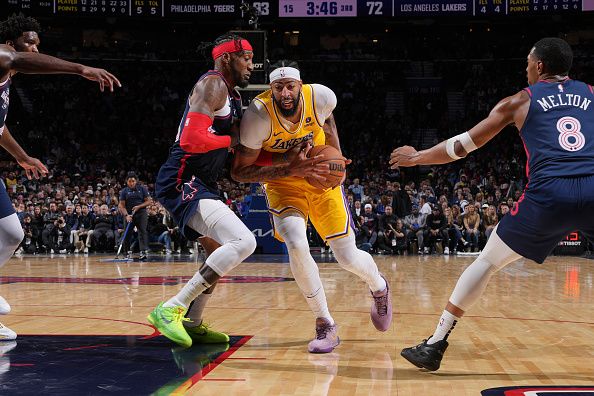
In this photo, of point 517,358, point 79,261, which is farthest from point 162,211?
point 517,358

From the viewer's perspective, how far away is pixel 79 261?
13.6 metres

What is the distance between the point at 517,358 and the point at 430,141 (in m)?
22.5

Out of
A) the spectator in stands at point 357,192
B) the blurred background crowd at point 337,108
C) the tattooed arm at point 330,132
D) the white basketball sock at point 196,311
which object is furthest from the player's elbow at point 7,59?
the spectator in stands at point 357,192

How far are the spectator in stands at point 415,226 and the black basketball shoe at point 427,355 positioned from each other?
12449 mm

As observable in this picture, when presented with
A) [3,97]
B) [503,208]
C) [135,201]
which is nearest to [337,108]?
[503,208]

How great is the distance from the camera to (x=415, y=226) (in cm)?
1647

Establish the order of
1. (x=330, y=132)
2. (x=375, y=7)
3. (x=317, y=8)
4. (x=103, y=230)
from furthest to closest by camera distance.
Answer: (x=375, y=7)
(x=317, y=8)
(x=103, y=230)
(x=330, y=132)

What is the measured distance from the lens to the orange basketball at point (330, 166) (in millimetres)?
4465

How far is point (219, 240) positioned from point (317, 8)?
18.9m

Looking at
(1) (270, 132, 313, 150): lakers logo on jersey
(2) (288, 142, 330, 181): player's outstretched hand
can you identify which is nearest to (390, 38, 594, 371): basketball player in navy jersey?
(2) (288, 142, 330, 181): player's outstretched hand

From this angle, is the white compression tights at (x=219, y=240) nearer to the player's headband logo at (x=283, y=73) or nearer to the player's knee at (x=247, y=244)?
the player's knee at (x=247, y=244)

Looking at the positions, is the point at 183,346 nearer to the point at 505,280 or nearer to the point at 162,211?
the point at 505,280

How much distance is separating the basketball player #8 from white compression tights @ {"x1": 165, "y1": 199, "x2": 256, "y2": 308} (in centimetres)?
175

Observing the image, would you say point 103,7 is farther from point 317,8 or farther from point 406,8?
point 406,8
